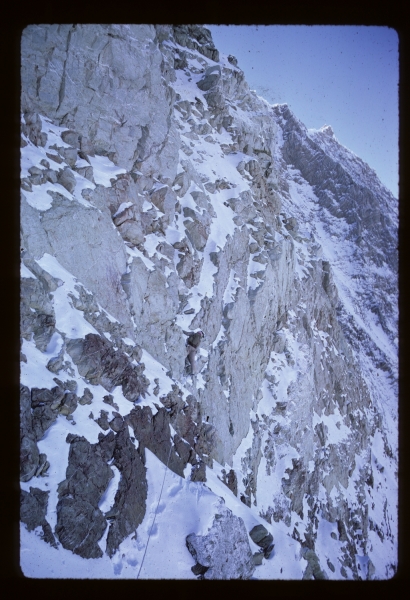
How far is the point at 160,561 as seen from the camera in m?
9.45

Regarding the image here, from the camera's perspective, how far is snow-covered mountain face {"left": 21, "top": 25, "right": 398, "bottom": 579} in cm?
944

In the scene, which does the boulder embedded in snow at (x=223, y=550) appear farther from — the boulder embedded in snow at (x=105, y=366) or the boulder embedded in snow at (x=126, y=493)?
the boulder embedded in snow at (x=105, y=366)

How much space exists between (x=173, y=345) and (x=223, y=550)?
7217 mm

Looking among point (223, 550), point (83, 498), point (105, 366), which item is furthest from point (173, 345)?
point (83, 498)

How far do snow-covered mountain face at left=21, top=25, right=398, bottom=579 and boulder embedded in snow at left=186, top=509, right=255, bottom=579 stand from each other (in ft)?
0.16

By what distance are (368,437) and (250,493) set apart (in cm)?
1935

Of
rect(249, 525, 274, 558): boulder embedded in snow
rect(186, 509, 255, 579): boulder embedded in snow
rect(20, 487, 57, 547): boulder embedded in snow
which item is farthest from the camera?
rect(249, 525, 274, 558): boulder embedded in snow

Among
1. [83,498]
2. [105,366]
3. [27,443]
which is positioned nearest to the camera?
[27,443]

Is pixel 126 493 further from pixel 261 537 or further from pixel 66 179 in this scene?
pixel 66 179

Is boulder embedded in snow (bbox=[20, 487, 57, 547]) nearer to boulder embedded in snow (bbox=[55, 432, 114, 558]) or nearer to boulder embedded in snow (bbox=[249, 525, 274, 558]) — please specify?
boulder embedded in snow (bbox=[55, 432, 114, 558])

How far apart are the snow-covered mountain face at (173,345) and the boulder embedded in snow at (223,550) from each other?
48 mm

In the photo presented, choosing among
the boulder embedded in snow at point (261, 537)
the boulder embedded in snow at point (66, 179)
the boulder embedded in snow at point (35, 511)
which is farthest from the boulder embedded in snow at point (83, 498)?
the boulder embedded in snow at point (66, 179)

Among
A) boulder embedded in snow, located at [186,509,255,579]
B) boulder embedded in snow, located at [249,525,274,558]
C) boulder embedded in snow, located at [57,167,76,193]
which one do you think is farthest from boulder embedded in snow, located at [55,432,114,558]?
boulder embedded in snow, located at [57,167,76,193]

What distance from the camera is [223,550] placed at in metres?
10.3
